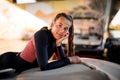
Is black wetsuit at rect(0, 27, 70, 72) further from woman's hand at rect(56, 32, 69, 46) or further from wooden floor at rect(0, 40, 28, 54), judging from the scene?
wooden floor at rect(0, 40, 28, 54)

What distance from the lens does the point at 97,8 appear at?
2.08 meters

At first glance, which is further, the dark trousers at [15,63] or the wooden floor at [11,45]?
the wooden floor at [11,45]

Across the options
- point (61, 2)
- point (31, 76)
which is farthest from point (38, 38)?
point (61, 2)

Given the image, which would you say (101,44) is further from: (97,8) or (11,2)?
(11,2)

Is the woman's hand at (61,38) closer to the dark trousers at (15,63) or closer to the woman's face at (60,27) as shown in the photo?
the woman's face at (60,27)

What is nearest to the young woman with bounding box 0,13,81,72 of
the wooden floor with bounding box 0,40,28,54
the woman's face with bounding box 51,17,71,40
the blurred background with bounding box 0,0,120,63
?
the woman's face with bounding box 51,17,71,40

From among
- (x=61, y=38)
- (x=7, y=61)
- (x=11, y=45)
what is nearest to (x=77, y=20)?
(x=11, y=45)

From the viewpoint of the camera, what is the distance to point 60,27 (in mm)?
1133

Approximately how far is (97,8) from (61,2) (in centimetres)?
34

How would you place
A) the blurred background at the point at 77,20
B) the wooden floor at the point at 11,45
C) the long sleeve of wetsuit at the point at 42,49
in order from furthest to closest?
the blurred background at the point at 77,20 < the wooden floor at the point at 11,45 < the long sleeve of wetsuit at the point at 42,49

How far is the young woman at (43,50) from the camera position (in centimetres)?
109

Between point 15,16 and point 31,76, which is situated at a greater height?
point 15,16

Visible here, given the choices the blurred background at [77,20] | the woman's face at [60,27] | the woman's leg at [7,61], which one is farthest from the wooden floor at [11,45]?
the woman's face at [60,27]

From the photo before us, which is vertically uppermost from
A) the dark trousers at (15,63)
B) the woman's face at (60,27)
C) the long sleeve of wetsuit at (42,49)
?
the woman's face at (60,27)
